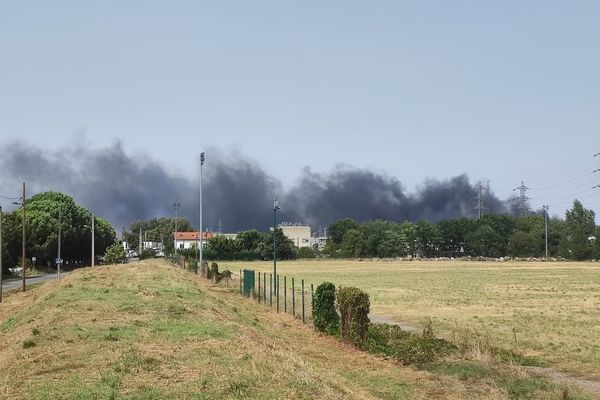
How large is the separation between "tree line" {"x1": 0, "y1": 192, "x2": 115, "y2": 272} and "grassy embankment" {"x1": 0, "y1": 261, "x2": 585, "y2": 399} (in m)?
65.7

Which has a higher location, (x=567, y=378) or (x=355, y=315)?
(x=355, y=315)

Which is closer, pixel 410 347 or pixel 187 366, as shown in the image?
pixel 187 366

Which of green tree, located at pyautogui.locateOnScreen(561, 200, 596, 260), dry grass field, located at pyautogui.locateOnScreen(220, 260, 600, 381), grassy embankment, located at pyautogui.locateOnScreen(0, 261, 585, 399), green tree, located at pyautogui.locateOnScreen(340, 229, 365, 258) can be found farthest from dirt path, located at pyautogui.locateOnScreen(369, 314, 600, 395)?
green tree, located at pyautogui.locateOnScreen(340, 229, 365, 258)

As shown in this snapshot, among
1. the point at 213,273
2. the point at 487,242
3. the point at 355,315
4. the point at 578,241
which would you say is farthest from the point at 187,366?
the point at 487,242

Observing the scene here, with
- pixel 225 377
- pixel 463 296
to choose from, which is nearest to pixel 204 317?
pixel 225 377

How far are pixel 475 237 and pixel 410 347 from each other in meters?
176

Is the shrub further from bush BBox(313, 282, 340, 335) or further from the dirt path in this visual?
the dirt path

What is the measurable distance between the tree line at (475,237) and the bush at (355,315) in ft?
498

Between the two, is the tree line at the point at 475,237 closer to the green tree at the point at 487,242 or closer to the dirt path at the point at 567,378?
the green tree at the point at 487,242

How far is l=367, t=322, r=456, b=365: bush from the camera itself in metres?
16.1

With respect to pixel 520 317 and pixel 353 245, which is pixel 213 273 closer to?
pixel 520 317

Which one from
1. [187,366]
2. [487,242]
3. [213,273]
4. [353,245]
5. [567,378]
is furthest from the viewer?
[487,242]

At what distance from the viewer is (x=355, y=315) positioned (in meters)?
18.9

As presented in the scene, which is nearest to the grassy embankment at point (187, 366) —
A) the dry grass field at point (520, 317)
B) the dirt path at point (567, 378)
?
the dirt path at point (567, 378)
